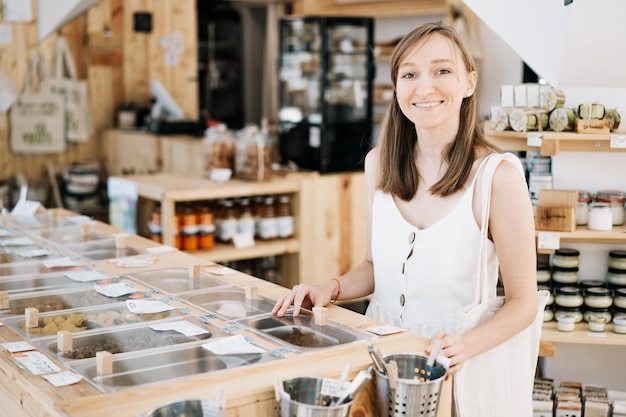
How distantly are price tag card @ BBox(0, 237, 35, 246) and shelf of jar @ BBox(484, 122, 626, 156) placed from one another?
6.50 feet

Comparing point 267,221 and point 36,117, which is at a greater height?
point 36,117

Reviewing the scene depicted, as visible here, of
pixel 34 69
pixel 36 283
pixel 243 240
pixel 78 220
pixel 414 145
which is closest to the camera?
pixel 414 145

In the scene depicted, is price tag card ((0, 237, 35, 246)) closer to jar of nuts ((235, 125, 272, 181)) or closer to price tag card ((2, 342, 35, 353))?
price tag card ((2, 342, 35, 353))

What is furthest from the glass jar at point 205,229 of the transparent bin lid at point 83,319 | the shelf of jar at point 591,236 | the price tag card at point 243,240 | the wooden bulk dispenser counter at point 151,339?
the transparent bin lid at point 83,319

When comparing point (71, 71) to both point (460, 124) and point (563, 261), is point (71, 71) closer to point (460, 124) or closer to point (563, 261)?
point (563, 261)

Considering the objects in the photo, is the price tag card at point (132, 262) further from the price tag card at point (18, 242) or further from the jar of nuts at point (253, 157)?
the jar of nuts at point (253, 157)

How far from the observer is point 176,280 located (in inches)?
110

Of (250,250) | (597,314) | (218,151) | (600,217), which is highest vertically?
(218,151)

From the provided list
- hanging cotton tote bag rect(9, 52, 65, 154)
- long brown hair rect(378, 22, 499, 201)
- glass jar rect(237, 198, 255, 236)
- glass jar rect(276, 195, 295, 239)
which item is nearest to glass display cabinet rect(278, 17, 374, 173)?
glass jar rect(276, 195, 295, 239)

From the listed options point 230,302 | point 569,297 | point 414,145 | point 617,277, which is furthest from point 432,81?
point 617,277

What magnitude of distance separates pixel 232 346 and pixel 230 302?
46 centimetres

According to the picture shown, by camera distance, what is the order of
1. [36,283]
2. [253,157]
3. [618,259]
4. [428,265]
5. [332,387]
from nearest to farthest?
[332,387] < [428,265] < [36,283] < [618,259] < [253,157]

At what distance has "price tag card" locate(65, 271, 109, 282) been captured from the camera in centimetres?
278

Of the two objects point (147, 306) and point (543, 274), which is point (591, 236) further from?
point (147, 306)
